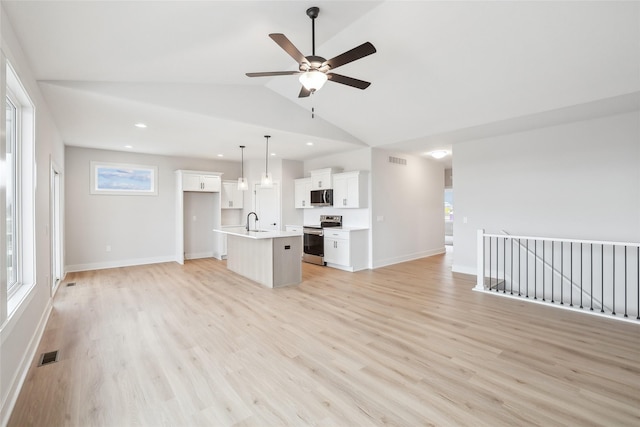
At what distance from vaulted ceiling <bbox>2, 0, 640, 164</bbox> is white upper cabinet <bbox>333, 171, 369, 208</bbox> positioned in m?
1.41

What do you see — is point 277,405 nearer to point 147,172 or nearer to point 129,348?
point 129,348

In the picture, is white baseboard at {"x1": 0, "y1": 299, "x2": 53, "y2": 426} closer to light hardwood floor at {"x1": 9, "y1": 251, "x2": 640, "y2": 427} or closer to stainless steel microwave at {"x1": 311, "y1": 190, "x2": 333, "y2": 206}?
light hardwood floor at {"x1": 9, "y1": 251, "x2": 640, "y2": 427}

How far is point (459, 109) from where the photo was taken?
4.53 m

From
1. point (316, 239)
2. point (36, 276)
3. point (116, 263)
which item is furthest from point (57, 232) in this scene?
point (316, 239)

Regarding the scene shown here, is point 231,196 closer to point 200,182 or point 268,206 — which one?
point 200,182

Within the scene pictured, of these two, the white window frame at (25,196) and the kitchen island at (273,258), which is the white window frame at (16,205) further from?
the kitchen island at (273,258)

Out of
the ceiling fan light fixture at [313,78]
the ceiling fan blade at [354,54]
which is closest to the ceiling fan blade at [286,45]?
the ceiling fan light fixture at [313,78]

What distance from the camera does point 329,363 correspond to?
2.58m

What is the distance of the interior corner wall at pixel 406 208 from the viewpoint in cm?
668

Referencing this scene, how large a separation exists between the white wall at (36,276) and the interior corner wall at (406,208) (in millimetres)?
5406

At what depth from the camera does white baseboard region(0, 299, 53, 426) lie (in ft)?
6.27

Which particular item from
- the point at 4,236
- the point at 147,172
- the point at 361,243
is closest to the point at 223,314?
the point at 4,236

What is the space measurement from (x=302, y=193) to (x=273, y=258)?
3.06 meters

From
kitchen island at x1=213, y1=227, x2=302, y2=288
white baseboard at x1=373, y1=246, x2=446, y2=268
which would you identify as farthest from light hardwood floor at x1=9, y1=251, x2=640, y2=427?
white baseboard at x1=373, y1=246, x2=446, y2=268
